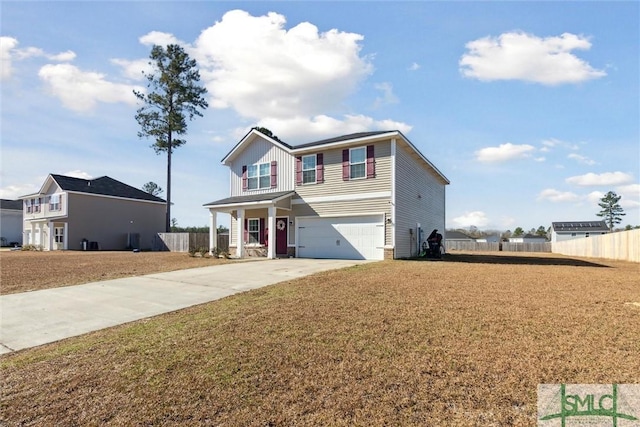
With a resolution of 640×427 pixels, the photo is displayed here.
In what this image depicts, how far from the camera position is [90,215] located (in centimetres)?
3497

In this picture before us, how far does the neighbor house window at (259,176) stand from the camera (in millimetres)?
21094

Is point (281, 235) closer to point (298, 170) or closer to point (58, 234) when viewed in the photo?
point (298, 170)

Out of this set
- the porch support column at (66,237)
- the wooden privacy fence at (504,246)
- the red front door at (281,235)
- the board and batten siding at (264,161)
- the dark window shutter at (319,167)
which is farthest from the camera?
the wooden privacy fence at (504,246)

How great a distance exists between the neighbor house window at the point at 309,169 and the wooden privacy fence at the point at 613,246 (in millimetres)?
15957

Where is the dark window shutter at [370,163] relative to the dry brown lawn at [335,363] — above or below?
above

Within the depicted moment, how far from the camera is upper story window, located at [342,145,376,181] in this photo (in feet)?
57.8

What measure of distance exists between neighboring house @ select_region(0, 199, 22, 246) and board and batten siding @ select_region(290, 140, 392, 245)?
142 ft

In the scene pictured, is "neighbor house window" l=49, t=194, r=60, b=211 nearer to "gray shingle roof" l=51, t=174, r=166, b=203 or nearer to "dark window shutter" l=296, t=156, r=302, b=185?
"gray shingle roof" l=51, t=174, r=166, b=203

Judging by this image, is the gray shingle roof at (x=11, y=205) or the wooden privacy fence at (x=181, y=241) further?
the gray shingle roof at (x=11, y=205)

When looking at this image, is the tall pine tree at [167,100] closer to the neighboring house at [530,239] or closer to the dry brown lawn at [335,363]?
the dry brown lawn at [335,363]

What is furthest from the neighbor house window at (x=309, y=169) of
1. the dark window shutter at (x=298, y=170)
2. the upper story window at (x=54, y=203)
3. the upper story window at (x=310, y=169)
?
the upper story window at (x=54, y=203)

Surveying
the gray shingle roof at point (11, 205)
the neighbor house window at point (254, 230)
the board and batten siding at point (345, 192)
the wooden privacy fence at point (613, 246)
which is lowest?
the wooden privacy fence at point (613, 246)

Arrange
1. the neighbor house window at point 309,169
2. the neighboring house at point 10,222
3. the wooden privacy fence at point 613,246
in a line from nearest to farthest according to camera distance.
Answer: the neighbor house window at point 309,169 → the wooden privacy fence at point 613,246 → the neighboring house at point 10,222

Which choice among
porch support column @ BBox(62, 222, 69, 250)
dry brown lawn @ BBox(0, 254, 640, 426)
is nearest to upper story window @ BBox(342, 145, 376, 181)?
dry brown lawn @ BBox(0, 254, 640, 426)
